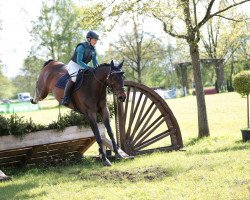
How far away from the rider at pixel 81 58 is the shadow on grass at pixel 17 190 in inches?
81.5

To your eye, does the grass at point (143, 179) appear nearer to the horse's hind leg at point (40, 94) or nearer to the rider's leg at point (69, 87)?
the rider's leg at point (69, 87)

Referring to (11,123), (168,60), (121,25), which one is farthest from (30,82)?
(11,123)

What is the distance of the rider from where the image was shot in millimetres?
8180

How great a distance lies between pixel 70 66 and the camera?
8.76m

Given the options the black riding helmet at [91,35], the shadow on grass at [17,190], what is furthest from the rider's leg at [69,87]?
the shadow on grass at [17,190]

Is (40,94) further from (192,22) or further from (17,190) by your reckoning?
(192,22)

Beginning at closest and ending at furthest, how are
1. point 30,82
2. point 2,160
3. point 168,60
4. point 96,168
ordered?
point 96,168
point 2,160
point 30,82
point 168,60

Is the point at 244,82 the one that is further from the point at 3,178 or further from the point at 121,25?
the point at 3,178

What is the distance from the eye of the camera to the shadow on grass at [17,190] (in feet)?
20.1

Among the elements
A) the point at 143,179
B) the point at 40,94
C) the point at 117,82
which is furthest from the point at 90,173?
the point at 40,94

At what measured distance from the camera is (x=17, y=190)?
21.8 feet

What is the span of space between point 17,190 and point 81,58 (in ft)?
9.76

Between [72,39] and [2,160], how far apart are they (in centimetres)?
4181

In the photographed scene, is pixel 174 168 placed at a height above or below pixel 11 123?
below
